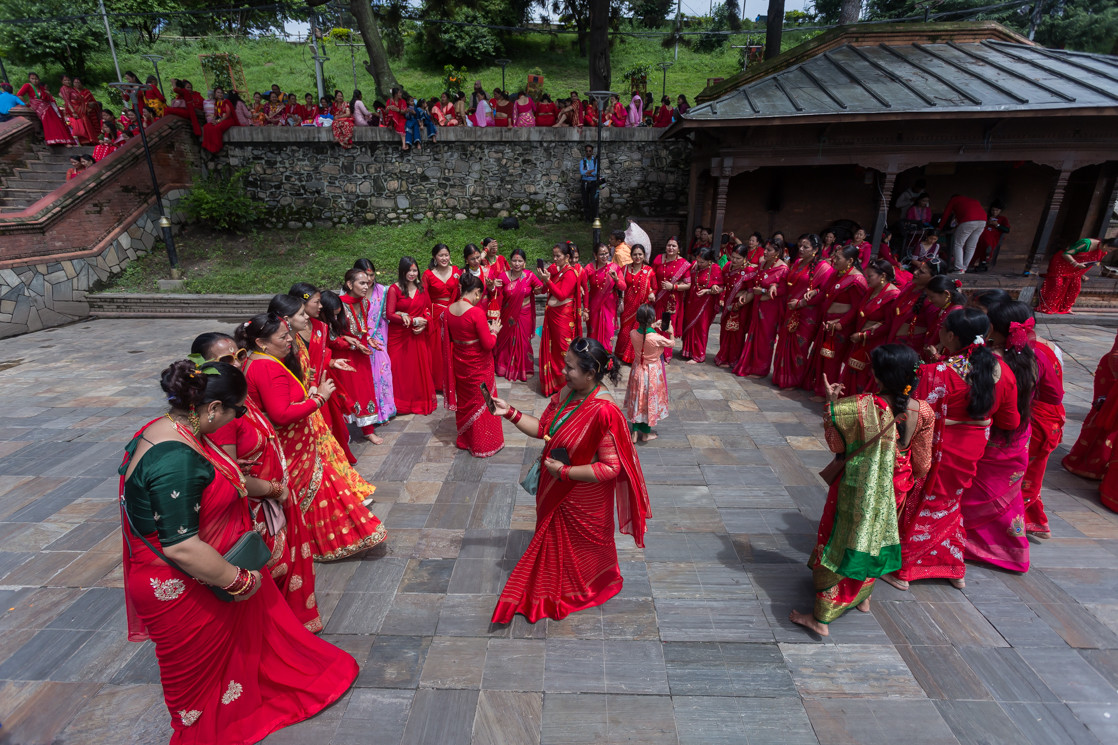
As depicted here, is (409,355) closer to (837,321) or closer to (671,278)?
(671,278)

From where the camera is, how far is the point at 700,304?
790 centimetres

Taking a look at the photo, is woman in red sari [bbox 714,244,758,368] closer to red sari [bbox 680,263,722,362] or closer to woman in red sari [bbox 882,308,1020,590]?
red sari [bbox 680,263,722,362]

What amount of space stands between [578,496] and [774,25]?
19.1m

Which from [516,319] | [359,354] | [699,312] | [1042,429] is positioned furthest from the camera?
[699,312]

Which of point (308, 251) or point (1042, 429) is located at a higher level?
point (1042, 429)

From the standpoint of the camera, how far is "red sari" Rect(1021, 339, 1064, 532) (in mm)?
3855

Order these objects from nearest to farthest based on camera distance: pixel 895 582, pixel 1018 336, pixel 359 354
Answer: pixel 895 582
pixel 1018 336
pixel 359 354

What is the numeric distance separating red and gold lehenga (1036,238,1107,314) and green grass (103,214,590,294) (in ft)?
32.0

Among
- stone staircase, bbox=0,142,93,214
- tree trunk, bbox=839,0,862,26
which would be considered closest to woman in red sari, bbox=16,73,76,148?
stone staircase, bbox=0,142,93,214

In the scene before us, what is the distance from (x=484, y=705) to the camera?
259 cm

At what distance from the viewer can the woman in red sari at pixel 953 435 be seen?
309 centimetres

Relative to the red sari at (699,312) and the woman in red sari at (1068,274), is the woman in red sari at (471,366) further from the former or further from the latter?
the woman in red sari at (1068,274)

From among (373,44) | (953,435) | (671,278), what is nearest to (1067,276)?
(671,278)

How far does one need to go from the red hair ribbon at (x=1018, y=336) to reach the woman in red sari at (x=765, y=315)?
11.3 feet
